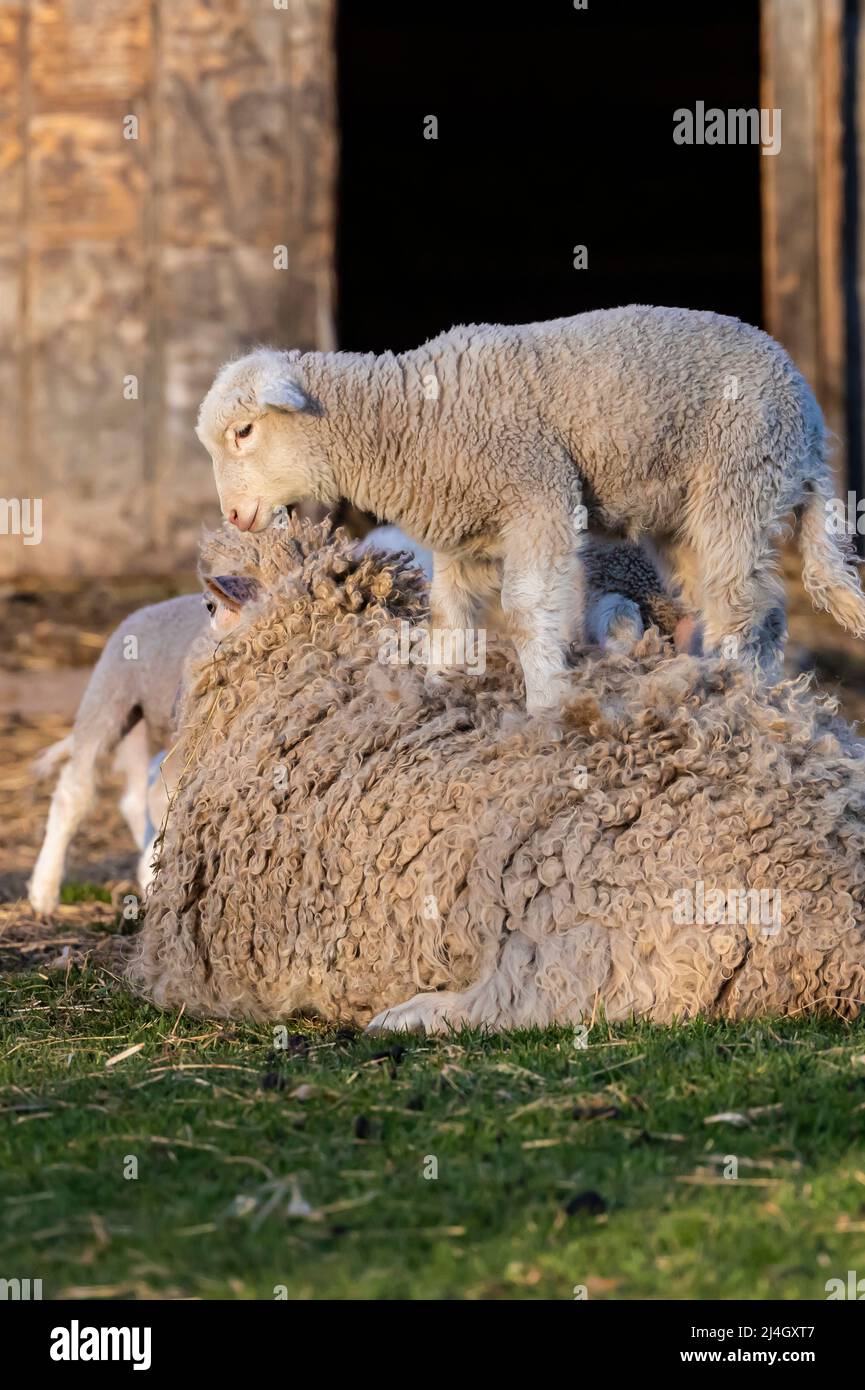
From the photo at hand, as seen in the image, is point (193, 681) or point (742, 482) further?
point (193, 681)

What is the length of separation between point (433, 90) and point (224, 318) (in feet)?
31.0

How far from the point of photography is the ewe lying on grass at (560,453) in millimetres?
4918

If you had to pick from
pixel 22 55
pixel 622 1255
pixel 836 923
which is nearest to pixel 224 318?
pixel 22 55

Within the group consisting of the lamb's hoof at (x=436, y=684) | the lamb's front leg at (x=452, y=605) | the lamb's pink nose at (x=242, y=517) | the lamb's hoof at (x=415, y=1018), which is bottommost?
the lamb's hoof at (x=415, y=1018)

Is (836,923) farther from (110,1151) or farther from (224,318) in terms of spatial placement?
(224,318)

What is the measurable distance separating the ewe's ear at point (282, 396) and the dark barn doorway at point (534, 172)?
45.5 feet

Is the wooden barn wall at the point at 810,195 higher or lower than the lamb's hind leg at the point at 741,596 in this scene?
higher

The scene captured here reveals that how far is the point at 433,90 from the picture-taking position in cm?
2033

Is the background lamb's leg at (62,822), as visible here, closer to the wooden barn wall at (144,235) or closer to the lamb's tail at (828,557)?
the lamb's tail at (828,557)

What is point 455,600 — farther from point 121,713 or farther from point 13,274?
point 13,274

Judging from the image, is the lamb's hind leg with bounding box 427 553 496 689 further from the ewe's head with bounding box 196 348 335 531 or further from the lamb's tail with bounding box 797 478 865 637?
the lamb's tail with bounding box 797 478 865 637

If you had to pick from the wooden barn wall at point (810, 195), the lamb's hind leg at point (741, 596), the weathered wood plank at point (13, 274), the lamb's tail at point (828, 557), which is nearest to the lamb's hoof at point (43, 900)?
the lamb's hind leg at point (741, 596)

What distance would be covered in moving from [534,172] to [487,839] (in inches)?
712

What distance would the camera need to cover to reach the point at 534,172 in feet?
70.4
